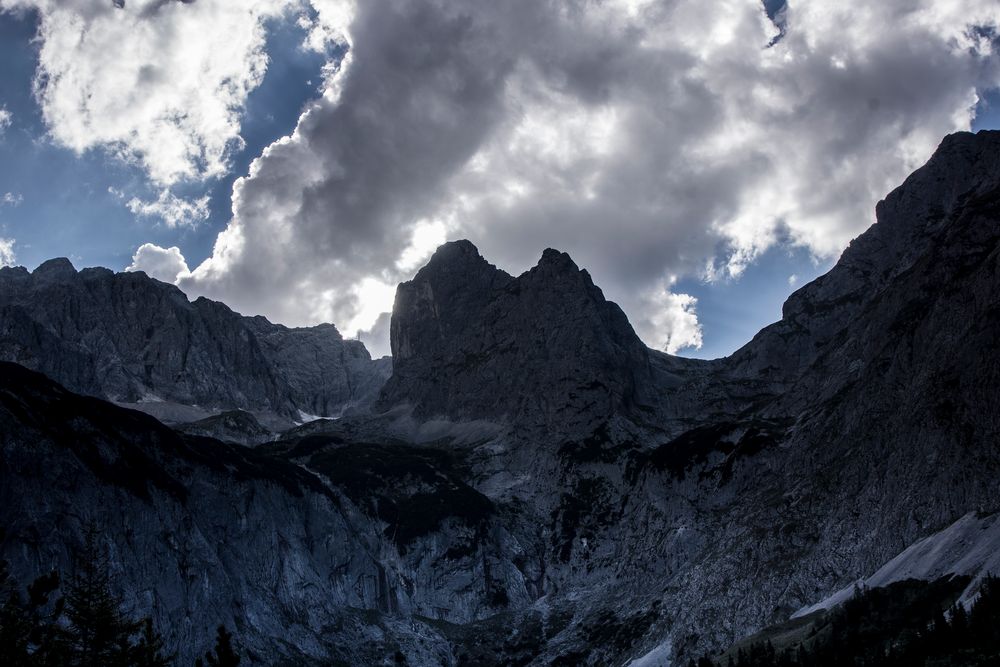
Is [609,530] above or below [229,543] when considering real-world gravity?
below

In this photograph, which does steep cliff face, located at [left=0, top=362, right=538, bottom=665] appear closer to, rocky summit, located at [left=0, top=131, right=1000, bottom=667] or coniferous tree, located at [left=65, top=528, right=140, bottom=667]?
rocky summit, located at [left=0, top=131, right=1000, bottom=667]

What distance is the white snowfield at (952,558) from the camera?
312 ft

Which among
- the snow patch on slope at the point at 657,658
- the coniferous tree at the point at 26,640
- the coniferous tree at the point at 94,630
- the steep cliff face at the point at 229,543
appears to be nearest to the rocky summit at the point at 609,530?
the steep cliff face at the point at 229,543

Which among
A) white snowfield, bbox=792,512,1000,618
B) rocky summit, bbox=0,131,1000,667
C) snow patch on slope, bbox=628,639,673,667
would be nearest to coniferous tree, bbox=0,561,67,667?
rocky summit, bbox=0,131,1000,667

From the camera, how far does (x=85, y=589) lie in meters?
46.0

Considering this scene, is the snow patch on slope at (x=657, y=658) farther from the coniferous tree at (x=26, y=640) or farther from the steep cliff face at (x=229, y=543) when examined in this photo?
the coniferous tree at (x=26, y=640)

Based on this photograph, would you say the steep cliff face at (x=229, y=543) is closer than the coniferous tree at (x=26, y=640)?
No

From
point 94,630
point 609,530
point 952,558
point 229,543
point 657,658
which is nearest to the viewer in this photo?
point 94,630

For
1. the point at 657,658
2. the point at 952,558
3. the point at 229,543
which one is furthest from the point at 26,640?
the point at 229,543

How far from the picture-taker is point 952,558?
102375mm

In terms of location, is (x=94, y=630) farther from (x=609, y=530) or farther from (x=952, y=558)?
(x=609, y=530)

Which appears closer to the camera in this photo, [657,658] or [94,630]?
[94,630]

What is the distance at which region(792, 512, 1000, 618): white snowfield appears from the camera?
312 feet

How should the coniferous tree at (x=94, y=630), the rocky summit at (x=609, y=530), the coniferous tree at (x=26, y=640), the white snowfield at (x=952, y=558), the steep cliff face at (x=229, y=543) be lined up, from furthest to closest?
the steep cliff face at (x=229, y=543) < the rocky summit at (x=609, y=530) < the white snowfield at (x=952, y=558) < the coniferous tree at (x=94, y=630) < the coniferous tree at (x=26, y=640)
